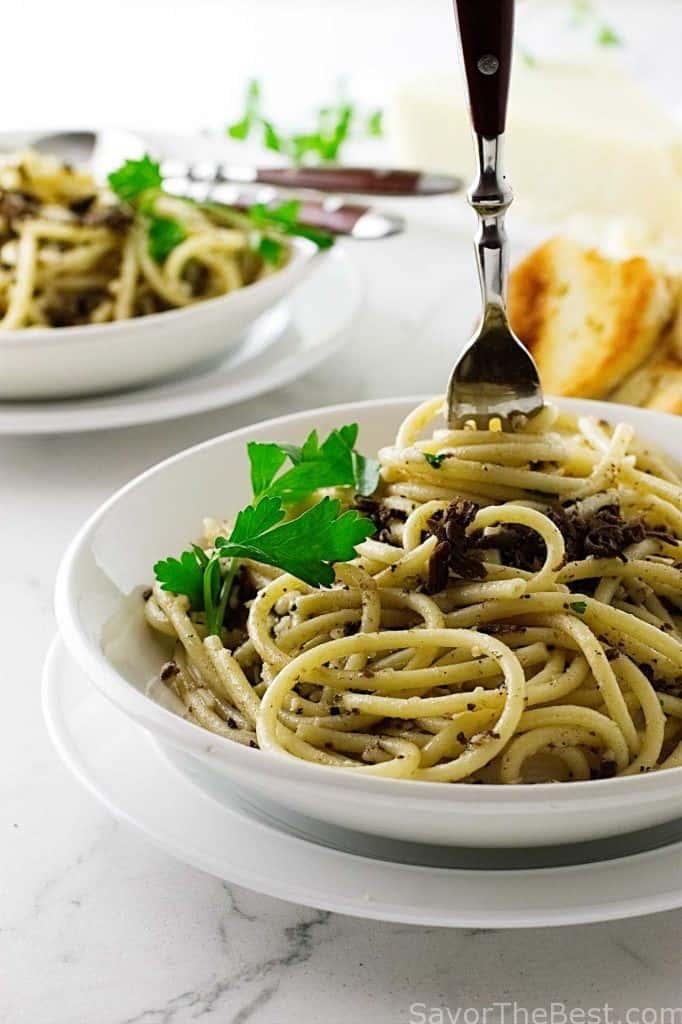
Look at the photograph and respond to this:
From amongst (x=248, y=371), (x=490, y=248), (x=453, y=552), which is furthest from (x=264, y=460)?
(x=248, y=371)

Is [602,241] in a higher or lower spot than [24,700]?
higher

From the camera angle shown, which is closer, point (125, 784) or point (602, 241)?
point (125, 784)

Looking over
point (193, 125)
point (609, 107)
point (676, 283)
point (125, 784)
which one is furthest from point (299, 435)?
point (193, 125)

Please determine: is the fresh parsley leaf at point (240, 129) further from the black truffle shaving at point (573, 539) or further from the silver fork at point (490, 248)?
the black truffle shaving at point (573, 539)

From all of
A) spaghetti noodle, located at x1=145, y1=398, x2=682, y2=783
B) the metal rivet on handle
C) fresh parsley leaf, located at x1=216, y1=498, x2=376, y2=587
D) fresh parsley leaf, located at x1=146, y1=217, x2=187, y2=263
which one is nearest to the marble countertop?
spaghetti noodle, located at x1=145, y1=398, x2=682, y2=783

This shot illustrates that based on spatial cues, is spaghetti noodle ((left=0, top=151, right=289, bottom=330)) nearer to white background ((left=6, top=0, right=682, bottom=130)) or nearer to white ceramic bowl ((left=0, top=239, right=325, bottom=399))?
white ceramic bowl ((left=0, top=239, right=325, bottom=399))

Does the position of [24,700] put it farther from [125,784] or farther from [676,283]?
[676,283]

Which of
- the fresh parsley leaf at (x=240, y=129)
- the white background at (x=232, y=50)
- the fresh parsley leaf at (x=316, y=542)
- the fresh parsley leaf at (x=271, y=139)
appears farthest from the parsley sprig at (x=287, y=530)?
the white background at (x=232, y=50)
